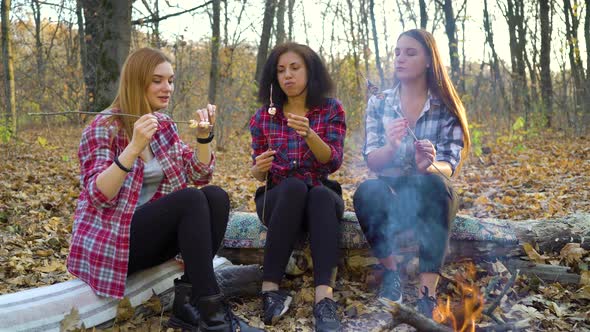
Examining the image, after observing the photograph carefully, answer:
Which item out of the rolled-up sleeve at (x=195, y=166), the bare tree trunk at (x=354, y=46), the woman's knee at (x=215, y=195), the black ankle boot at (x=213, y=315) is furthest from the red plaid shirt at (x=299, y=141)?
the bare tree trunk at (x=354, y=46)

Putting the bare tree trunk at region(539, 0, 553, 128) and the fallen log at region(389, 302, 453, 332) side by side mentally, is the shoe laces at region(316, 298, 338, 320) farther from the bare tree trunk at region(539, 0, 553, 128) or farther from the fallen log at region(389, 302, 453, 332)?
the bare tree trunk at region(539, 0, 553, 128)

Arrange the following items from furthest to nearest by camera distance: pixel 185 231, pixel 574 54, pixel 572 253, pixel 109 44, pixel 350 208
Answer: pixel 574 54
pixel 109 44
pixel 350 208
pixel 572 253
pixel 185 231

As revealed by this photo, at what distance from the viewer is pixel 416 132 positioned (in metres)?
2.89

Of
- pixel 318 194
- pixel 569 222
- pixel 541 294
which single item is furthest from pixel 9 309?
pixel 569 222

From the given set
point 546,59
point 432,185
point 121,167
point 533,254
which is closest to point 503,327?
point 432,185

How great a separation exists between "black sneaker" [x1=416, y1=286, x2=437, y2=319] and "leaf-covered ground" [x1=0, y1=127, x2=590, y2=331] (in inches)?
8.1

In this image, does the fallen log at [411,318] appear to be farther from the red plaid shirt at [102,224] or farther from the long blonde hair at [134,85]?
the long blonde hair at [134,85]

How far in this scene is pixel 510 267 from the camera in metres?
2.80

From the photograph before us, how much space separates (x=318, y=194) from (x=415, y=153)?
23.6 inches

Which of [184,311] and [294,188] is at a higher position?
[294,188]

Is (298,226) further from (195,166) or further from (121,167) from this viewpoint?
(121,167)

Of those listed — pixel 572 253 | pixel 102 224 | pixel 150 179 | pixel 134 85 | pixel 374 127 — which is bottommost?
pixel 572 253

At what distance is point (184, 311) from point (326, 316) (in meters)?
0.66

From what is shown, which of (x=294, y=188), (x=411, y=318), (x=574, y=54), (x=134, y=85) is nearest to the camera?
(x=411, y=318)
